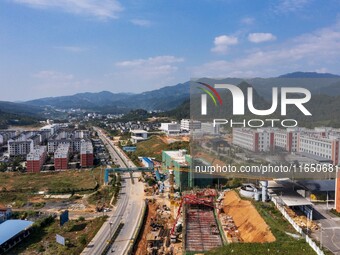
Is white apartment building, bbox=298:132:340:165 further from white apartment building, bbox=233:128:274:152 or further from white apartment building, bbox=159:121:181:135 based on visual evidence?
white apartment building, bbox=159:121:181:135

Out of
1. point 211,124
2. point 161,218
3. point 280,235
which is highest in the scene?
point 211,124

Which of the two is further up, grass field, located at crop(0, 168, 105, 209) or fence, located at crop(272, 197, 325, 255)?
fence, located at crop(272, 197, 325, 255)

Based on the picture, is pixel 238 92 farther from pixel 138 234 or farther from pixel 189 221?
pixel 138 234

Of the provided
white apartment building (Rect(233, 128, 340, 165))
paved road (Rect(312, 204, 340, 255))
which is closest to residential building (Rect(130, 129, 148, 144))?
white apartment building (Rect(233, 128, 340, 165))

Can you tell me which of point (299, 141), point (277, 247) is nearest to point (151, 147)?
point (299, 141)

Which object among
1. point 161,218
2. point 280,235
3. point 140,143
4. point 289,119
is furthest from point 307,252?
point 140,143

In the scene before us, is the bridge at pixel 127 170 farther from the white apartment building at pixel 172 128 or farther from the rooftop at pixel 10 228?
the white apartment building at pixel 172 128
